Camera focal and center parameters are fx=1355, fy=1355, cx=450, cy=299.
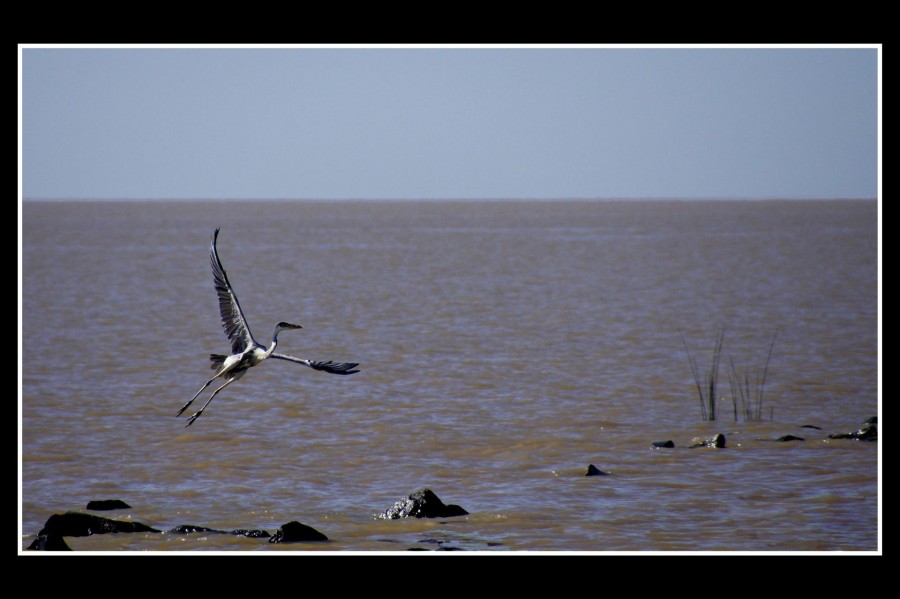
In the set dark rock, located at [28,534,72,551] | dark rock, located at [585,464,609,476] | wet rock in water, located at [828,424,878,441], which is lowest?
dark rock, located at [28,534,72,551]

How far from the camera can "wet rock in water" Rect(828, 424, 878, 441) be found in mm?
17562

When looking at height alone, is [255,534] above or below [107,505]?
below

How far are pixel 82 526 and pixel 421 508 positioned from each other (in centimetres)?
337

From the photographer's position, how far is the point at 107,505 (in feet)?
47.6

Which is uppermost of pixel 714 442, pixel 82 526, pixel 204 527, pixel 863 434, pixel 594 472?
pixel 863 434

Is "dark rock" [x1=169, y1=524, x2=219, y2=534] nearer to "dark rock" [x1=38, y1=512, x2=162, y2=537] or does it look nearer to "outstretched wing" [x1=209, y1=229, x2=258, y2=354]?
"dark rock" [x1=38, y1=512, x2=162, y2=537]

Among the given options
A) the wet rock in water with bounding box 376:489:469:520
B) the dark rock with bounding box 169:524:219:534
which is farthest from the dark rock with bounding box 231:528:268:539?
the wet rock in water with bounding box 376:489:469:520

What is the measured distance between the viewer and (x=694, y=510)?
48.2ft

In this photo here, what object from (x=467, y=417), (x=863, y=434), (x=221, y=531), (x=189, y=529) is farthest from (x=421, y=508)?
(x=863, y=434)

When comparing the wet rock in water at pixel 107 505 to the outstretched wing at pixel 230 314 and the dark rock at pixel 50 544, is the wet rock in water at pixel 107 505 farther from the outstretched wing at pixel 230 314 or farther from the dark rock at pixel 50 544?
the outstretched wing at pixel 230 314

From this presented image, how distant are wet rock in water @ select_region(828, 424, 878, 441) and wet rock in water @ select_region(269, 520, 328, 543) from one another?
801 centimetres

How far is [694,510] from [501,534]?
2.42 m

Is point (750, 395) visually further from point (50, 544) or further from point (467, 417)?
point (50, 544)

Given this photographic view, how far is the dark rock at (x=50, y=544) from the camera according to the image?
12.0m
